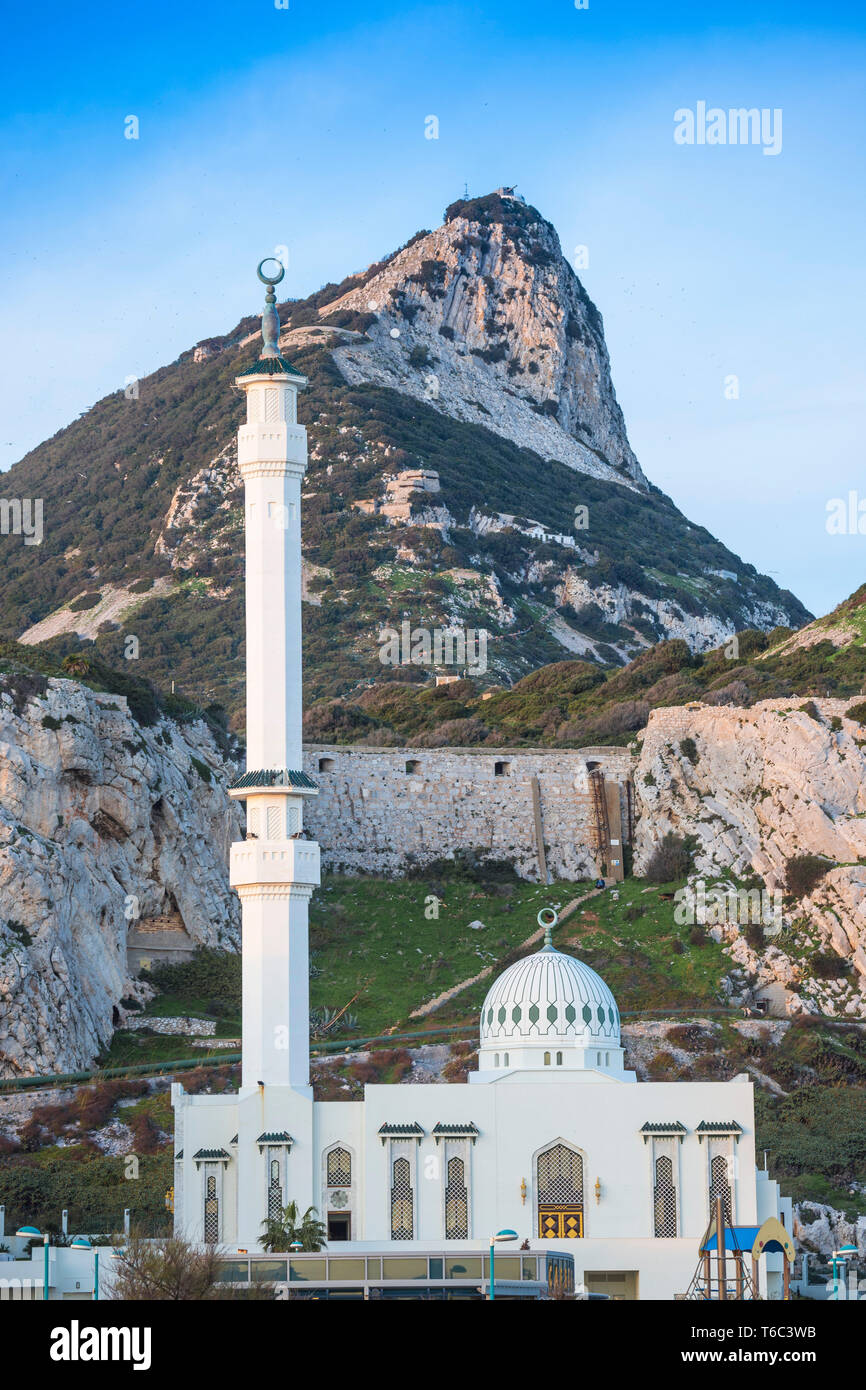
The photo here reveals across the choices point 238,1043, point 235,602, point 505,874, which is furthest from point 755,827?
point 235,602

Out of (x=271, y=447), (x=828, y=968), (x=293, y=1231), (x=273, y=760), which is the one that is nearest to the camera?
(x=293, y=1231)

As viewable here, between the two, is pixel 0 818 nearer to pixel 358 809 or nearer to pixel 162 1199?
pixel 162 1199

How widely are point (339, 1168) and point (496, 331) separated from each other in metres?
A: 114

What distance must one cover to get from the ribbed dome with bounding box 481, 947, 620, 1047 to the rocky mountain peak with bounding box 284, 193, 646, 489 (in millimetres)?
98514

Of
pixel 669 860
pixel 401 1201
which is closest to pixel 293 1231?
pixel 401 1201

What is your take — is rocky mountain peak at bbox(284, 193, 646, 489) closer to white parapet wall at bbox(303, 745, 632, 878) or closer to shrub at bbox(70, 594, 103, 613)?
shrub at bbox(70, 594, 103, 613)

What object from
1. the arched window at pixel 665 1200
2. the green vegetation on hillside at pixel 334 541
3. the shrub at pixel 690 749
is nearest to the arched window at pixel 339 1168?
the arched window at pixel 665 1200

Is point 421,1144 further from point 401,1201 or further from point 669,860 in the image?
point 669,860

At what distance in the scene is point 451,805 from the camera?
9019 cm

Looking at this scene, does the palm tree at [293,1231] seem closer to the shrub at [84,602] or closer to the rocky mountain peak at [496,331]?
the shrub at [84,602]

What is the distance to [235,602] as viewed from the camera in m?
125

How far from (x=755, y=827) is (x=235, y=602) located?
4857 centimetres

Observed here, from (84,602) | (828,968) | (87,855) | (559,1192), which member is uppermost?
(84,602)

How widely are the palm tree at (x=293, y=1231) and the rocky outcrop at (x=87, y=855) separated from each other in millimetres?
13129
